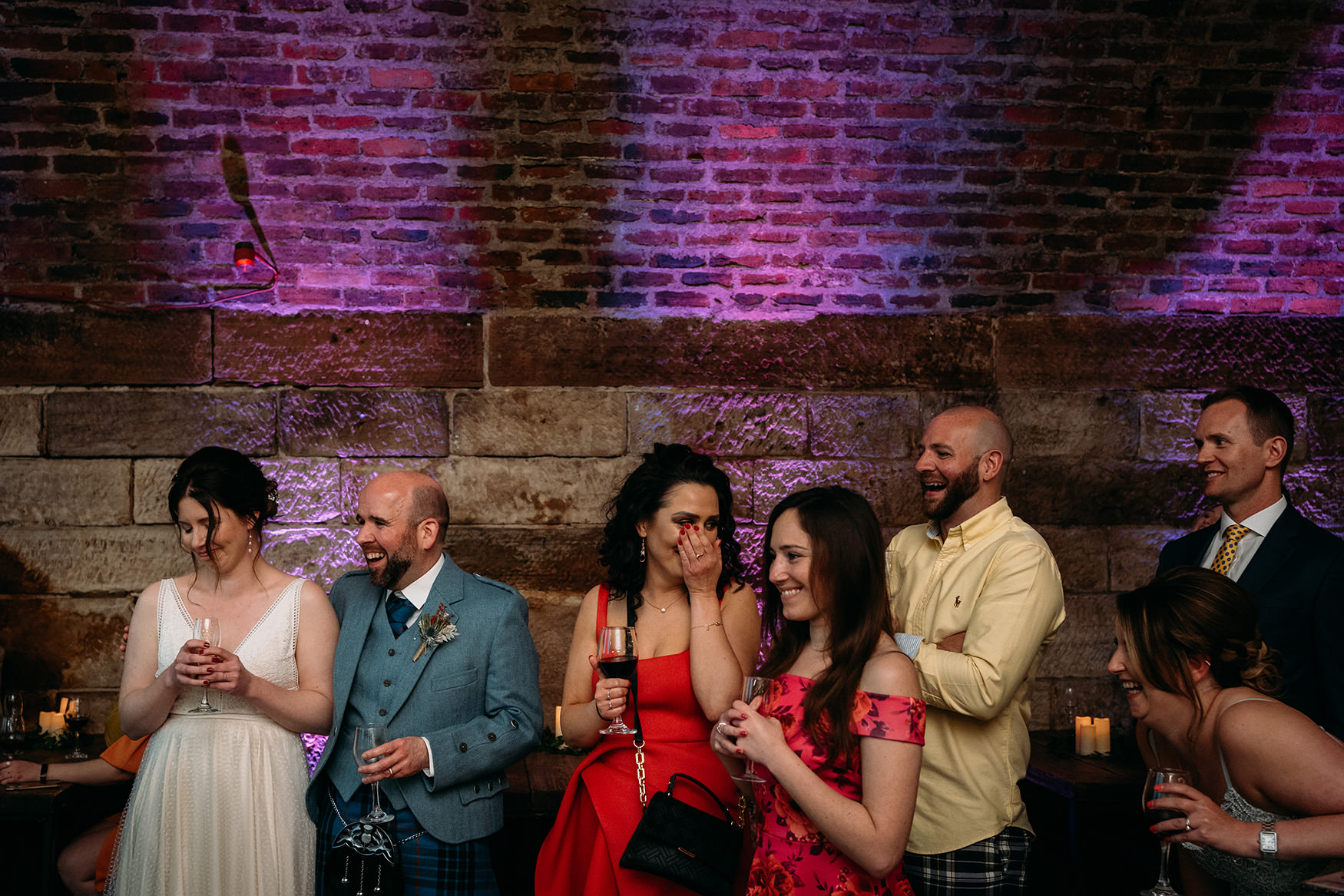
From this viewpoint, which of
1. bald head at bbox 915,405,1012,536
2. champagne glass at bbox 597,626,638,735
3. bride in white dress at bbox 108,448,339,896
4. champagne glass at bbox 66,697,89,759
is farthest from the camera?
champagne glass at bbox 66,697,89,759

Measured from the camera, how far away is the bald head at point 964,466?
2.90 metres

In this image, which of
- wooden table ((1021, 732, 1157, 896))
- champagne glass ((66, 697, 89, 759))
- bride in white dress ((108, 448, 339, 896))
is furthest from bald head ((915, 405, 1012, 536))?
champagne glass ((66, 697, 89, 759))

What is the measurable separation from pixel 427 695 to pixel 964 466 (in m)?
1.70

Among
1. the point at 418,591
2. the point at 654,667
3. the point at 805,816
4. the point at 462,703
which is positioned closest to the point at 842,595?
the point at 805,816

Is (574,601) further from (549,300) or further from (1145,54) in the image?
(1145,54)

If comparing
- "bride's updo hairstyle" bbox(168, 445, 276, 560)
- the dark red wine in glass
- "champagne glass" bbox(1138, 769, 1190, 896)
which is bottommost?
"champagne glass" bbox(1138, 769, 1190, 896)

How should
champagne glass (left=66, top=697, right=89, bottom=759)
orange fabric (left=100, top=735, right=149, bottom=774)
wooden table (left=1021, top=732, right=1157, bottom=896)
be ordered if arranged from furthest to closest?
champagne glass (left=66, top=697, right=89, bottom=759) → wooden table (left=1021, top=732, right=1157, bottom=896) → orange fabric (left=100, top=735, right=149, bottom=774)

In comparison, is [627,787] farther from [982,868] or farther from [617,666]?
[982,868]

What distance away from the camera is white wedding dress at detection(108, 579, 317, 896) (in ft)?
8.60

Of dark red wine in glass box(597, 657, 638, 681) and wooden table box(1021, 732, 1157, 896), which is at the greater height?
dark red wine in glass box(597, 657, 638, 681)

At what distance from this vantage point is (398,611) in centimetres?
277

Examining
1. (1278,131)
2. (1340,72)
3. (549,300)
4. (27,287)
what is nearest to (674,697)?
(549,300)

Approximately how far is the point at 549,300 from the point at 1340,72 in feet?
12.1

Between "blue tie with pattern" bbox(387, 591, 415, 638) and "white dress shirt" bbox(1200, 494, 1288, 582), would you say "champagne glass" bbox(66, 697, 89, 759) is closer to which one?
"blue tie with pattern" bbox(387, 591, 415, 638)
